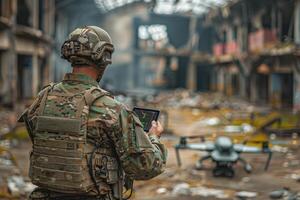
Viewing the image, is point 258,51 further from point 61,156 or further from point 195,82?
point 61,156

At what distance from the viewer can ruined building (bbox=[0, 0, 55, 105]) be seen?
1428 centimetres

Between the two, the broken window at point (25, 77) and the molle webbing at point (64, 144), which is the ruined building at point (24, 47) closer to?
the broken window at point (25, 77)

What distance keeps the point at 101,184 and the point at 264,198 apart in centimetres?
460

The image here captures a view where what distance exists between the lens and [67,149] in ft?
8.21

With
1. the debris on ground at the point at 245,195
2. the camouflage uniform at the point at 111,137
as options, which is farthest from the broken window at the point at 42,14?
the camouflage uniform at the point at 111,137


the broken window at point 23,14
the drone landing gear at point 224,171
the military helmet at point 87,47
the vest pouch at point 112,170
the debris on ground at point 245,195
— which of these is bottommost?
the debris on ground at point 245,195

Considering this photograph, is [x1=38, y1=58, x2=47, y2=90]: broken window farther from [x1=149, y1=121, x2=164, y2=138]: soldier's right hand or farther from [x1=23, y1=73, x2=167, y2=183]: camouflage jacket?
[x1=23, y1=73, x2=167, y2=183]: camouflage jacket

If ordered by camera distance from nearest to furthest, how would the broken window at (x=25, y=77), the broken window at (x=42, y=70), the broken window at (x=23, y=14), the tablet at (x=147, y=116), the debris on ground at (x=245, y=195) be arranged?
the tablet at (x=147, y=116) < the debris on ground at (x=245, y=195) < the broken window at (x=25, y=77) < the broken window at (x=23, y=14) < the broken window at (x=42, y=70)

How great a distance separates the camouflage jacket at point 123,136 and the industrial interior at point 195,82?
4.20m

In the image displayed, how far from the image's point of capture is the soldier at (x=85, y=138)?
2.49 metres

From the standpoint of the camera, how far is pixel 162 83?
37.8 metres

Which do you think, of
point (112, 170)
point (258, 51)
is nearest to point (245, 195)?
point (112, 170)

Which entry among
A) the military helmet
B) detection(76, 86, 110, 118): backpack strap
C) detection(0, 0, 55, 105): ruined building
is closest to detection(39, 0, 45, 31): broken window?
detection(0, 0, 55, 105): ruined building

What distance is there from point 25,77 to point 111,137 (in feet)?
57.6
